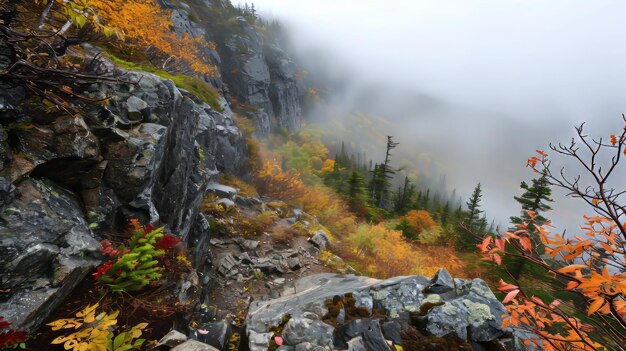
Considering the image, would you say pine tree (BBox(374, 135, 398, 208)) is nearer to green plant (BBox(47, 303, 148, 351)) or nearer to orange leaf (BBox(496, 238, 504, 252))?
orange leaf (BBox(496, 238, 504, 252))

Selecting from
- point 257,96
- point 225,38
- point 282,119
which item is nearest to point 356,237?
point 257,96

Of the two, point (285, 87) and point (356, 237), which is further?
point (285, 87)

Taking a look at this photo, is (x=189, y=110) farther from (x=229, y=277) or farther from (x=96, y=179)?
(x=229, y=277)

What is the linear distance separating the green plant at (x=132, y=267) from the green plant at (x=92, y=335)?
49cm

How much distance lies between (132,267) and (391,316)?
3746mm

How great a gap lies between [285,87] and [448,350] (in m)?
57.4

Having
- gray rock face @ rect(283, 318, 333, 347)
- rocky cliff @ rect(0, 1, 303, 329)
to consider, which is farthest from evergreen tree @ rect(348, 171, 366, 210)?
gray rock face @ rect(283, 318, 333, 347)

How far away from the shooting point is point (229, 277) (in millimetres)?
7266

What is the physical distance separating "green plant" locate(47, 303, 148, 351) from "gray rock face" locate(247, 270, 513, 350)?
154 centimetres

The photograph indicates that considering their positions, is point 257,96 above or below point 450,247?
above

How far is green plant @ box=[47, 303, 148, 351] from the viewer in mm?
2986

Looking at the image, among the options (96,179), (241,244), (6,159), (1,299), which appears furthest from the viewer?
(241,244)

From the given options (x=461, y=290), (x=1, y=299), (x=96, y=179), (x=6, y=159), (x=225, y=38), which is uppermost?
(x=225, y=38)

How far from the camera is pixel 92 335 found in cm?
309
